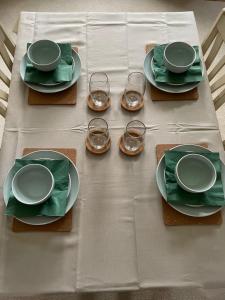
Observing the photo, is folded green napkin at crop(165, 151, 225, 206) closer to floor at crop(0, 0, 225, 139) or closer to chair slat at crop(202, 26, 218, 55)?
chair slat at crop(202, 26, 218, 55)

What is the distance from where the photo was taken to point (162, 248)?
837 millimetres

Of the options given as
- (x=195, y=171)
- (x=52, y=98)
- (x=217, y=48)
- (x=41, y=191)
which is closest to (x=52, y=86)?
(x=52, y=98)

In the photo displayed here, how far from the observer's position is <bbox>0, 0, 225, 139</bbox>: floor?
7.44 ft

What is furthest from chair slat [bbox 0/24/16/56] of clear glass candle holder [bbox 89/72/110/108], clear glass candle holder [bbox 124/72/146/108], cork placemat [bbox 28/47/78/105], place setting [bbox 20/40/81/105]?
clear glass candle holder [bbox 124/72/146/108]

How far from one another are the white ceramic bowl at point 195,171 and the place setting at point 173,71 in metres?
0.26

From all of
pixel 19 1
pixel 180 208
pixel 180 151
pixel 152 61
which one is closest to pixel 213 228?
pixel 180 208

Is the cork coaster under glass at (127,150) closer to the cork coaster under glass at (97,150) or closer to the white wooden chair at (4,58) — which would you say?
the cork coaster under glass at (97,150)

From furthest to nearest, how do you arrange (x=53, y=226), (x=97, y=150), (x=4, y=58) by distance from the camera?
(x=4, y=58), (x=97, y=150), (x=53, y=226)

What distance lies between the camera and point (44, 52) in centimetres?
110

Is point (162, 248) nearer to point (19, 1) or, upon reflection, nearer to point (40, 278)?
point (40, 278)

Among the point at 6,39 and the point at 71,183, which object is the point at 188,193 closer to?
the point at 71,183

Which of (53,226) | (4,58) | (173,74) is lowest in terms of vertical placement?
(53,226)

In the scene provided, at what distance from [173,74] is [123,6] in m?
1.49

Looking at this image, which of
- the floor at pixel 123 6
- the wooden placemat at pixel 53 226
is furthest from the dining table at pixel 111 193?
the floor at pixel 123 6
